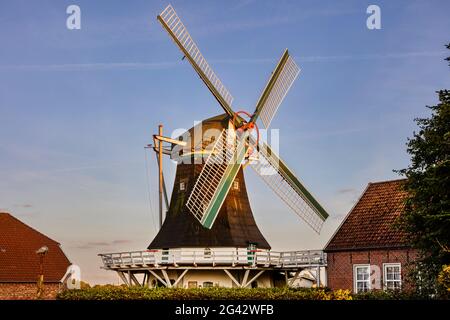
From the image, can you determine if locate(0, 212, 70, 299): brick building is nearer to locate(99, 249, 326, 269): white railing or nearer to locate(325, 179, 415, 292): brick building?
locate(99, 249, 326, 269): white railing

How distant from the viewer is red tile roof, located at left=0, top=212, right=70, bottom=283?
Result: 106 ft

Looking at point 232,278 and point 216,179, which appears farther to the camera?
point 232,278

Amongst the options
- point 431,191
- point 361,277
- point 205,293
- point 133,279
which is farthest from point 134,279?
point 431,191

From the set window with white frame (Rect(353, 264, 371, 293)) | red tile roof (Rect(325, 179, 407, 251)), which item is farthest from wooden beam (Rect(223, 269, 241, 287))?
window with white frame (Rect(353, 264, 371, 293))

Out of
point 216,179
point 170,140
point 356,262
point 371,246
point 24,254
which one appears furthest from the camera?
point 24,254

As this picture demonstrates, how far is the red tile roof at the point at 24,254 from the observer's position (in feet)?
106

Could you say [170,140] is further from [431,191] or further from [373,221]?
[431,191]

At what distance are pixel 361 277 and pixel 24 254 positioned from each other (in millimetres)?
16062

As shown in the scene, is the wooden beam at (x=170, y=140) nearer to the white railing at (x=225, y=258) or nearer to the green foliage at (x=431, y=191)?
the white railing at (x=225, y=258)

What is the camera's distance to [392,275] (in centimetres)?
2781

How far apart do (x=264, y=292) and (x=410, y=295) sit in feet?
16.4
